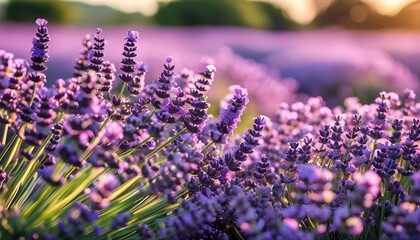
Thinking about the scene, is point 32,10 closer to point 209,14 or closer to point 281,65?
point 209,14

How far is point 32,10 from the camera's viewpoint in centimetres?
2712

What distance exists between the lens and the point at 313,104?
2938 mm

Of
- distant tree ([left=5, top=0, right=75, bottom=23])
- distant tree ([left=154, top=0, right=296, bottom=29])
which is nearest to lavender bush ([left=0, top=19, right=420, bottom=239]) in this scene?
distant tree ([left=154, top=0, right=296, bottom=29])

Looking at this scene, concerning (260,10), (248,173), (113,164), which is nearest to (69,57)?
(248,173)

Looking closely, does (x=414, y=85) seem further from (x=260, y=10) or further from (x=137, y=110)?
(x=260, y=10)

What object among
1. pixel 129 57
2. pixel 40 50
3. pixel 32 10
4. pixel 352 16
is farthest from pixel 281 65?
pixel 32 10

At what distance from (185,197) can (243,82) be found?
5.09 m

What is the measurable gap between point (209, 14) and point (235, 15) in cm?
135

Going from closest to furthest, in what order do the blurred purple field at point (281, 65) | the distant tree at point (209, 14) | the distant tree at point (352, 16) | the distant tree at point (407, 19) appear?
the blurred purple field at point (281, 65), the distant tree at point (407, 19), the distant tree at point (209, 14), the distant tree at point (352, 16)

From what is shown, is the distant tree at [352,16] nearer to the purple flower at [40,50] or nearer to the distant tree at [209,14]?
the distant tree at [209,14]

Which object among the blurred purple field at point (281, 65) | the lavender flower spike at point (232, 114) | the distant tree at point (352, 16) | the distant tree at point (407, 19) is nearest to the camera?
the lavender flower spike at point (232, 114)

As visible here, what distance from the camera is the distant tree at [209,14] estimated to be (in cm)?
2611

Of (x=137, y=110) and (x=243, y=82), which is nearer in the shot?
(x=137, y=110)

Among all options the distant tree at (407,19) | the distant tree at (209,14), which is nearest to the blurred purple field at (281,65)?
the distant tree at (209,14)
